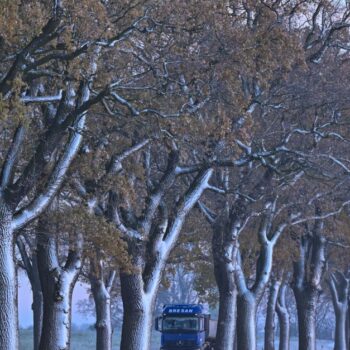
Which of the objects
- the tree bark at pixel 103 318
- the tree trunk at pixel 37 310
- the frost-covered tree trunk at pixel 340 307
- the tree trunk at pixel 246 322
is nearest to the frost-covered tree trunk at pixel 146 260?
the tree trunk at pixel 246 322

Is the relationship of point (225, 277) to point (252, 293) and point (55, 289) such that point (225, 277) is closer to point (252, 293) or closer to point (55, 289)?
point (252, 293)

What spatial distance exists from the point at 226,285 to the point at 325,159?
6.14 m

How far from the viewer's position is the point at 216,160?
98.8ft

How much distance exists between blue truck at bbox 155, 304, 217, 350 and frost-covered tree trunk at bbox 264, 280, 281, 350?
10.5ft

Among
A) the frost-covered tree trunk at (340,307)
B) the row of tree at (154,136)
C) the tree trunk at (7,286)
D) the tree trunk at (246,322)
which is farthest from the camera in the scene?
the frost-covered tree trunk at (340,307)

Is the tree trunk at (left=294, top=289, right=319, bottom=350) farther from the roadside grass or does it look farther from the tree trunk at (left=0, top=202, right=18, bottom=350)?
the roadside grass

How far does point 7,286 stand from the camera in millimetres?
22359

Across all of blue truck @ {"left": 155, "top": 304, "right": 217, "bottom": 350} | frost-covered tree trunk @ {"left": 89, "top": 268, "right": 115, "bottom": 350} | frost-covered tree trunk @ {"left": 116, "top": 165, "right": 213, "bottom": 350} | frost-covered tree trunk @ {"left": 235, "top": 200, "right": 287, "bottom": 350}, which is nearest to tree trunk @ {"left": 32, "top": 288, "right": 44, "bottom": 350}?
frost-covered tree trunk @ {"left": 89, "top": 268, "right": 115, "bottom": 350}

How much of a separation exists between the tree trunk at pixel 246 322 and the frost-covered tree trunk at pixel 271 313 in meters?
11.0

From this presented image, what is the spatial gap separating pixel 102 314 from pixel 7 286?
18.5m

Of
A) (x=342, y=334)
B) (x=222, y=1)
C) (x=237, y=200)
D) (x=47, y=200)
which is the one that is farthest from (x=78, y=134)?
(x=342, y=334)

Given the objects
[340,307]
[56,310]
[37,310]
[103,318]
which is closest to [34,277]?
[37,310]

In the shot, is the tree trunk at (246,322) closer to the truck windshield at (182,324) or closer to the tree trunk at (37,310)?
the tree trunk at (37,310)

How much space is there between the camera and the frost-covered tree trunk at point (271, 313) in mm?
51219
